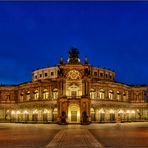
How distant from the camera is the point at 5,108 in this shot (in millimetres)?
124375

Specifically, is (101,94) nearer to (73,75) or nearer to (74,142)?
(73,75)

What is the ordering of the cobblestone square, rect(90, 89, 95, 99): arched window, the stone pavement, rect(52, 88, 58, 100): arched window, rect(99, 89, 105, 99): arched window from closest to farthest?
the stone pavement < the cobblestone square < rect(52, 88, 58, 100): arched window < rect(90, 89, 95, 99): arched window < rect(99, 89, 105, 99): arched window

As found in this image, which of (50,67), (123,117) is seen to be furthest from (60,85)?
(123,117)

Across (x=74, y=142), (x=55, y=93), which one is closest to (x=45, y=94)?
(x=55, y=93)

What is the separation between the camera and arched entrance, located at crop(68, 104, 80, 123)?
97500 mm

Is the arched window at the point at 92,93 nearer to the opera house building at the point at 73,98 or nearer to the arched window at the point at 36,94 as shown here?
the opera house building at the point at 73,98

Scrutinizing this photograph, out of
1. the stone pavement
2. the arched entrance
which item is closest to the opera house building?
the arched entrance

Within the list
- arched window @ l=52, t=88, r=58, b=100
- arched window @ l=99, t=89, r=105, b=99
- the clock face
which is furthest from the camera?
arched window @ l=99, t=89, r=105, b=99

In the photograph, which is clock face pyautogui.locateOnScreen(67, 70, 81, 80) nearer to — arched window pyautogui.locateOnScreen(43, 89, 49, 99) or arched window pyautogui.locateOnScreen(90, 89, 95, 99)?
arched window pyautogui.locateOnScreen(90, 89, 95, 99)

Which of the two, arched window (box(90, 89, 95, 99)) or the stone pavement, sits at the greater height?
arched window (box(90, 89, 95, 99))

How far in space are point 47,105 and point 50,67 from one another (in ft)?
57.2

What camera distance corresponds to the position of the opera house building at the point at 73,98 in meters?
97.8

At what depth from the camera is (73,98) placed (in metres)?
97.1

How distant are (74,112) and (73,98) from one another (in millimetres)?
4300
